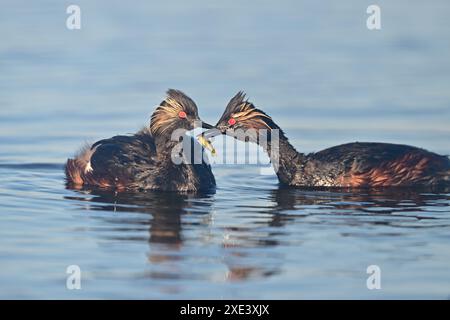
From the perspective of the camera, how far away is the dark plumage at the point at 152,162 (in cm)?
1527

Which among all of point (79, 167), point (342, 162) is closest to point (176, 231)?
point (79, 167)

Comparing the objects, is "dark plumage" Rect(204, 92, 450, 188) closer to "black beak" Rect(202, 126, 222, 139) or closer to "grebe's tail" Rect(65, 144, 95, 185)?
"black beak" Rect(202, 126, 222, 139)

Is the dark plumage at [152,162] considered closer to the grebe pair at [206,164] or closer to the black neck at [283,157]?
the grebe pair at [206,164]

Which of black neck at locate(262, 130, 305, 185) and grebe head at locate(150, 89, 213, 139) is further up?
grebe head at locate(150, 89, 213, 139)

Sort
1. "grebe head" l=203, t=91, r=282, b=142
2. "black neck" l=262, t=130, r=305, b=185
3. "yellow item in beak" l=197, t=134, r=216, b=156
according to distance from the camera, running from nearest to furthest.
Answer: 1. "yellow item in beak" l=197, t=134, r=216, b=156
2. "grebe head" l=203, t=91, r=282, b=142
3. "black neck" l=262, t=130, r=305, b=185

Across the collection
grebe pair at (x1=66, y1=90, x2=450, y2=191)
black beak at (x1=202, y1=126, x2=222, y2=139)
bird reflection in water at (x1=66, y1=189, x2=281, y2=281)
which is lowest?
bird reflection in water at (x1=66, y1=189, x2=281, y2=281)

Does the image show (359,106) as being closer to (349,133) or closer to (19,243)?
(349,133)

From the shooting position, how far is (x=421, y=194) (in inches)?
598

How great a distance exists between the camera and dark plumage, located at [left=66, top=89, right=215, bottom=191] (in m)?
15.3

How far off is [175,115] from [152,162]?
67 centimetres

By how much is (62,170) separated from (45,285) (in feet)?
18.7

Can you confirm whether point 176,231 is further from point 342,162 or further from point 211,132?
point 342,162

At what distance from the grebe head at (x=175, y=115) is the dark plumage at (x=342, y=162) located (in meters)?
0.28

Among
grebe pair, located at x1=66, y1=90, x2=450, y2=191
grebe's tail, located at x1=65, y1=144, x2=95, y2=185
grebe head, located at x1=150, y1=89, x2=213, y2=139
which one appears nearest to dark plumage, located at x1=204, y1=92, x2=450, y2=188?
grebe pair, located at x1=66, y1=90, x2=450, y2=191
